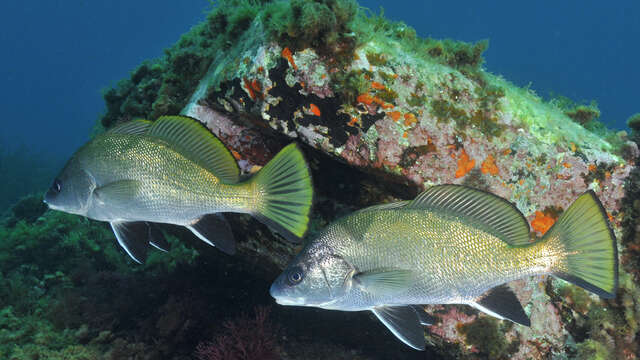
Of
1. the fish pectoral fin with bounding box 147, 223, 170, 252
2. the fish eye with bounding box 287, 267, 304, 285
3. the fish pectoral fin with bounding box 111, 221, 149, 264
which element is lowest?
the fish pectoral fin with bounding box 111, 221, 149, 264

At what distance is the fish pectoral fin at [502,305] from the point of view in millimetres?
2170

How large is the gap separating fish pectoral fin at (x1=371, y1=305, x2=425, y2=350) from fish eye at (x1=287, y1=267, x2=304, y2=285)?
536 millimetres

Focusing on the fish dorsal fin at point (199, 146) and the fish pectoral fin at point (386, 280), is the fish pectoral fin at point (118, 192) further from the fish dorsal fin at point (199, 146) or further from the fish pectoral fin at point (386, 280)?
the fish pectoral fin at point (386, 280)

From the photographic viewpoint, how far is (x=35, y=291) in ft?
18.1

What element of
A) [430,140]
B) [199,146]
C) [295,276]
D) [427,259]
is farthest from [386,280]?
[199,146]

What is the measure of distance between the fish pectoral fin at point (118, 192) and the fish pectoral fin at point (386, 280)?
1.67 metres

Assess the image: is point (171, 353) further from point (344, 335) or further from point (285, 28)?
point (285, 28)

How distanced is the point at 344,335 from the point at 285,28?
10.7ft

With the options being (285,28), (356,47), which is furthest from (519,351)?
(285,28)

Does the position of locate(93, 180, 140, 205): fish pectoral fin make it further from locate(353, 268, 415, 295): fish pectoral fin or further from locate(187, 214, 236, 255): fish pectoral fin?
locate(353, 268, 415, 295): fish pectoral fin

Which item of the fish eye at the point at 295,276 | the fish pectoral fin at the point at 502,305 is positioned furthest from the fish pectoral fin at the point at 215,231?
the fish pectoral fin at the point at 502,305

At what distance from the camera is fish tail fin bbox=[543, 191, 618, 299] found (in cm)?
197

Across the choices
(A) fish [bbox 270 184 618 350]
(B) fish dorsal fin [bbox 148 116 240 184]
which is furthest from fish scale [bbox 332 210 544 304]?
(B) fish dorsal fin [bbox 148 116 240 184]

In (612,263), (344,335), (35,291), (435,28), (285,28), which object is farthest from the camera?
(435,28)
